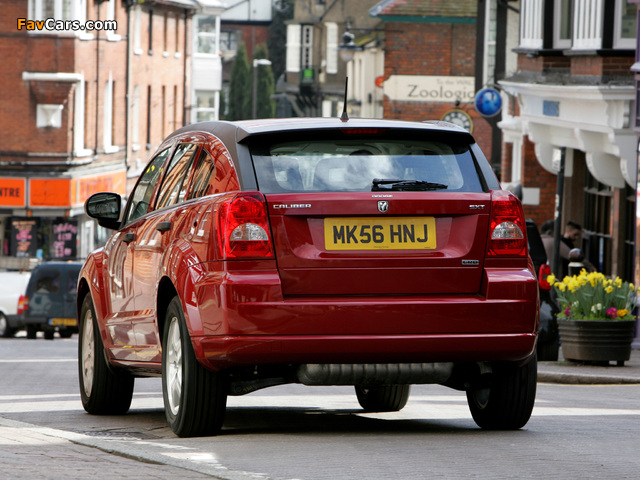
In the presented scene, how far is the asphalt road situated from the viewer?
6816 millimetres

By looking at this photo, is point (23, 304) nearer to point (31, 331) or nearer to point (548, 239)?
point (31, 331)

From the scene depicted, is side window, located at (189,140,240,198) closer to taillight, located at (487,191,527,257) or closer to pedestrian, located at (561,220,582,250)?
taillight, located at (487,191,527,257)

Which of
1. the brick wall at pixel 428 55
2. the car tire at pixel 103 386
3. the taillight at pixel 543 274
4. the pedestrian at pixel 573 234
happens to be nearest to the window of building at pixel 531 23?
the pedestrian at pixel 573 234

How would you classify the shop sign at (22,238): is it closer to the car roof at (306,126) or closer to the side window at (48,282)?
the side window at (48,282)

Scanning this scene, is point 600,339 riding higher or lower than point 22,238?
higher

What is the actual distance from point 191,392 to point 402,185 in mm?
1543

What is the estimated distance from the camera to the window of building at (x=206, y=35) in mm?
62875

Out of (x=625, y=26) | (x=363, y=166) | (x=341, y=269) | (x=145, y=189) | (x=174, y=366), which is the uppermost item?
(x=625, y=26)

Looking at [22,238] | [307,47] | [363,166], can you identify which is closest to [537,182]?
[22,238]

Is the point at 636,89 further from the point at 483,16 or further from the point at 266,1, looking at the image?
the point at 266,1

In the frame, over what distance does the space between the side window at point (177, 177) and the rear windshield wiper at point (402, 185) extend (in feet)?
4.06

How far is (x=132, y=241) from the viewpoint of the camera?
915 cm

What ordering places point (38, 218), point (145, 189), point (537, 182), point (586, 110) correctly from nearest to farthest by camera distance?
point (145, 189)
point (586, 110)
point (537, 182)
point (38, 218)

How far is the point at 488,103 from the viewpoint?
33000 mm
